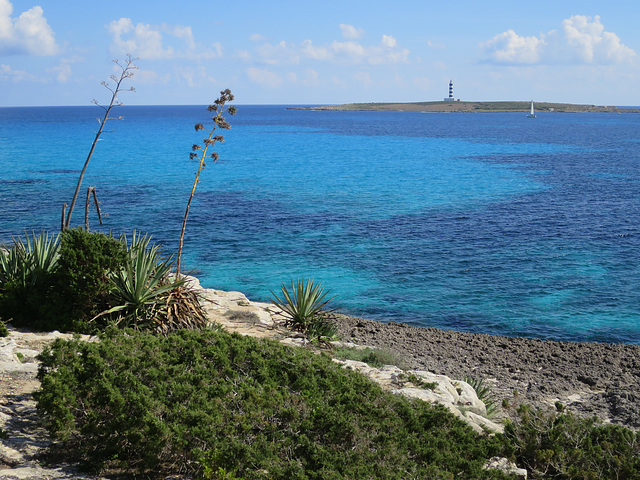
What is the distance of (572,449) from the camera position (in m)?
6.98

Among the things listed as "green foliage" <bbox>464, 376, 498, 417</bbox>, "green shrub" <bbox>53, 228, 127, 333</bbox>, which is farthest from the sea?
"green foliage" <bbox>464, 376, 498, 417</bbox>

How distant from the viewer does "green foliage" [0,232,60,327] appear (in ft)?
34.0

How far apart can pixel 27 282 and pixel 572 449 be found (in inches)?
374

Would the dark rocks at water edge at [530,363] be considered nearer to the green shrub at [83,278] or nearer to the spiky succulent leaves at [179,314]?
the spiky succulent leaves at [179,314]

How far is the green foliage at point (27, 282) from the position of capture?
10.4 m

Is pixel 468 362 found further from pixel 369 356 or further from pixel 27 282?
pixel 27 282

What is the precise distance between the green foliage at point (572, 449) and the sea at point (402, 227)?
882 centimetres

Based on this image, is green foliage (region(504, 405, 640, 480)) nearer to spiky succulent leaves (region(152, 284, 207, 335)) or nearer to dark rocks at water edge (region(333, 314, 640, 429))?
dark rocks at water edge (region(333, 314, 640, 429))

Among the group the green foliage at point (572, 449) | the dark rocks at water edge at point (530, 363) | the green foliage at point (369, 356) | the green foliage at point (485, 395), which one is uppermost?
the green foliage at point (572, 449)

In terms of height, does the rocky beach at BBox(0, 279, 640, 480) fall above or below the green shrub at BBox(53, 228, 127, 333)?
below

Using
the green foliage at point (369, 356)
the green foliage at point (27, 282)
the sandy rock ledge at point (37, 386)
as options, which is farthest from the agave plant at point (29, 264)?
the green foliage at point (369, 356)

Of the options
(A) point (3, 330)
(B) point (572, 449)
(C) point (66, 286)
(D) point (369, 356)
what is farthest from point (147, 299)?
(B) point (572, 449)

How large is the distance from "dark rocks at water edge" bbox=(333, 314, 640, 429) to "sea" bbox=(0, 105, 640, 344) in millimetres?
1362

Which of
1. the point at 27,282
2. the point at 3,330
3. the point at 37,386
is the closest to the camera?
the point at 37,386
